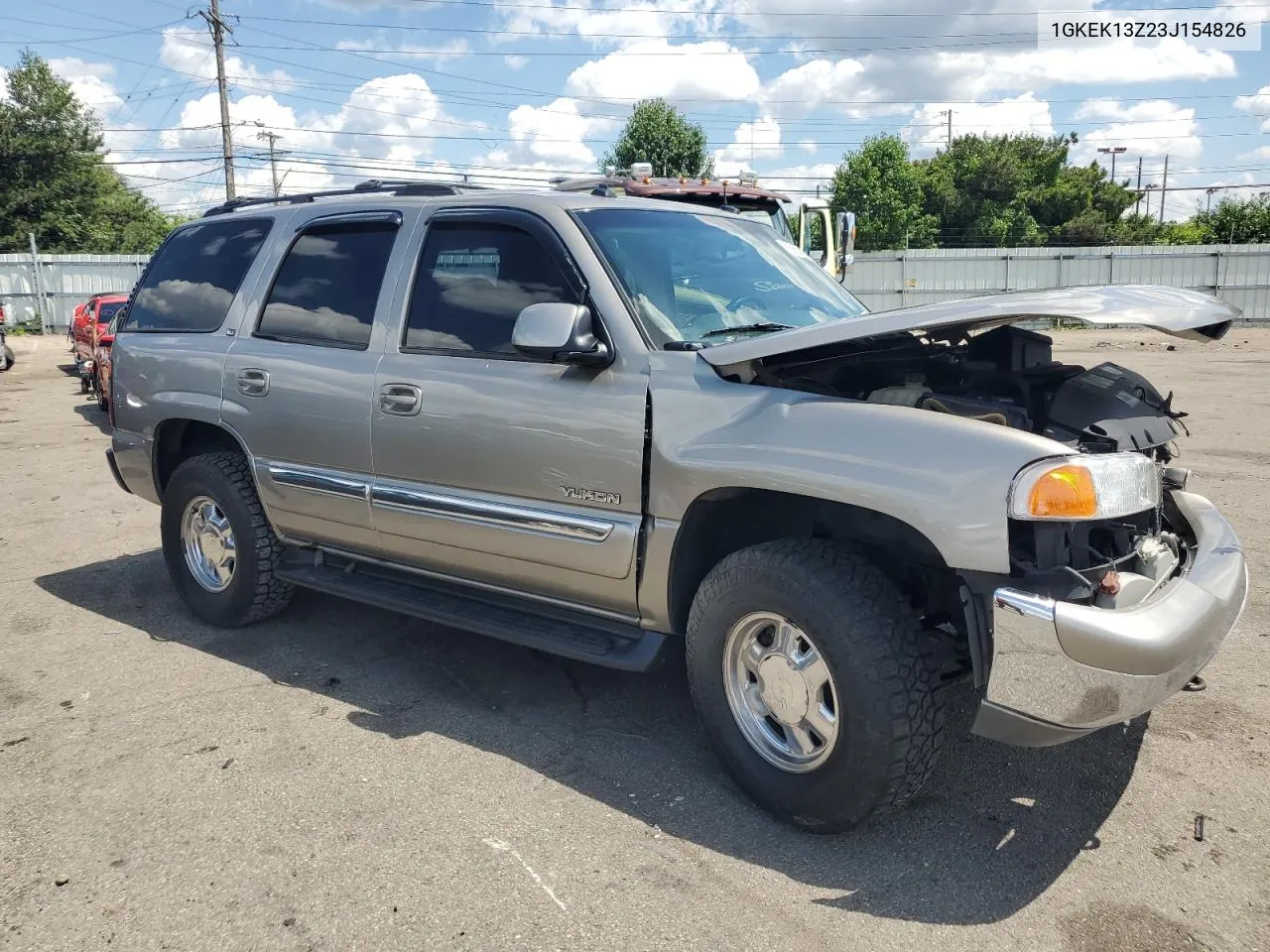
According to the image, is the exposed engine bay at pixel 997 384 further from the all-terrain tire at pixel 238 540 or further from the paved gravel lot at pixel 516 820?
the all-terrain tire at pixel 238 540

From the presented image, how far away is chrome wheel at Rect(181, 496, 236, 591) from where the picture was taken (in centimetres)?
503

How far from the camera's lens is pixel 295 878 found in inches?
115

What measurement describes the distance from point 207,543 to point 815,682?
3459 mm

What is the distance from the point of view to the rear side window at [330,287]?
4305 millimetres

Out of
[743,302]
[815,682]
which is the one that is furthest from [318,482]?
[815,682]

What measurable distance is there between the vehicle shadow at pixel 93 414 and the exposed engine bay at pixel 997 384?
11.5 meters

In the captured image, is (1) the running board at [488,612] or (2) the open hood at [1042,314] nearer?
(2) the open hood at [1042,314]

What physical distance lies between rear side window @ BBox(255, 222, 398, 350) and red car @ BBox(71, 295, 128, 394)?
12034 mm

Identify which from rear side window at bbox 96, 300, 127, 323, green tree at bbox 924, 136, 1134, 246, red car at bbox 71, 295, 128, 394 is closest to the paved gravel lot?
red car at bbox 71, 295, 128, 394

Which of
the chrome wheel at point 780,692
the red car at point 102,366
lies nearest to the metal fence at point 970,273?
the red car at point 102,366

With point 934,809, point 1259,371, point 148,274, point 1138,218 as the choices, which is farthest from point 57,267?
point 1138,218

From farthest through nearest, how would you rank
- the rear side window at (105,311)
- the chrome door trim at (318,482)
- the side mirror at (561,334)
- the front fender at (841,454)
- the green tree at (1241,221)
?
the green tree at (1241,221) < the rear side window at (105,311) < the chrome door trim at (318,482) < the side mirror at (561,334) < the front fender at (841,454)

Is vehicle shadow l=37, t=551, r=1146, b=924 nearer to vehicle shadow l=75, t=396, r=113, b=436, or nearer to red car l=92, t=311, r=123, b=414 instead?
vehicle shadow l=75, t=396, r=113, b=436

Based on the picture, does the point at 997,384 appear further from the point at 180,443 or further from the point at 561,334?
the point at 180,443
